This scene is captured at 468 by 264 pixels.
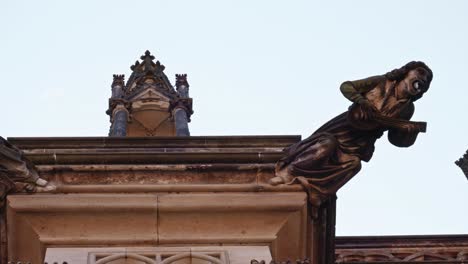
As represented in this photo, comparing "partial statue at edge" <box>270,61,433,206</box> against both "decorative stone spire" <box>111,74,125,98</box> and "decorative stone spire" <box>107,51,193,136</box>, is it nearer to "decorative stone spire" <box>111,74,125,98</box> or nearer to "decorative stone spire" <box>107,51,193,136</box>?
Result: "decorative stone spire" <box>107,51,193,136</box>

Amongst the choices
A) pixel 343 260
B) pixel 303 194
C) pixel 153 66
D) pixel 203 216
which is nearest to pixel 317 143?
pixel 303 194

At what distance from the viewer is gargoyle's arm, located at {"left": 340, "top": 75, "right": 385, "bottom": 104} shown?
11.3 metres

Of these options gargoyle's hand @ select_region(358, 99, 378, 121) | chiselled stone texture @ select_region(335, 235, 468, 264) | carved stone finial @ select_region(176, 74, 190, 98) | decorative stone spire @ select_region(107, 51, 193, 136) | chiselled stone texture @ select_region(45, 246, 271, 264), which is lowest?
chiselled stone texture @ select_region(45, 246, 271, 264)

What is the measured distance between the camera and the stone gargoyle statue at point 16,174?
11016 millimetres

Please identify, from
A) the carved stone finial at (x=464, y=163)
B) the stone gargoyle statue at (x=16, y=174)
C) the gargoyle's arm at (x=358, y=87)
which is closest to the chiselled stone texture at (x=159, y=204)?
the stone gargoyle statue at (x=16, y=174)

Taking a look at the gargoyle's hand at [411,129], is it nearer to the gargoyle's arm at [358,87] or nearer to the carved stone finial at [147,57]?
the gargoyle's arm at [358,87]

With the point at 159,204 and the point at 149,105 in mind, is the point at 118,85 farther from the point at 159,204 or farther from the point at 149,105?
the point at 159,204

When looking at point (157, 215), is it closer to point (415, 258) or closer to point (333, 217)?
point (333, 217)

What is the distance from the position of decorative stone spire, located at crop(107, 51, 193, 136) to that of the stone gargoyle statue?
9.83 meters

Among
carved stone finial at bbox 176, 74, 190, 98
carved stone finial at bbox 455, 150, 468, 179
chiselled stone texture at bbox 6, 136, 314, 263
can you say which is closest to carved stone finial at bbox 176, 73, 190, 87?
carved stone finial at bbox 176, 74, 190, 98

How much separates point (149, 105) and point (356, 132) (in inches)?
474

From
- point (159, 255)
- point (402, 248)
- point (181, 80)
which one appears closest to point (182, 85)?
point (181, 80)

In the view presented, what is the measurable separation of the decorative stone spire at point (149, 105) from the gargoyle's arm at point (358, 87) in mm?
9904

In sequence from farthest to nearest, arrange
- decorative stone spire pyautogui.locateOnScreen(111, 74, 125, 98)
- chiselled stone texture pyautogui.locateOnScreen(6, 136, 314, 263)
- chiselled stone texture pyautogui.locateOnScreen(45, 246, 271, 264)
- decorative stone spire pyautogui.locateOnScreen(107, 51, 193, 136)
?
1. decorative stone spire pyautogui.locateOnScreen(111, 74, 125, 98)
2. decorative stone spire pyautogui.locateOnScreen(107, 51, 193, 136)
3. chiselled stone texture pyautogui.locateOnScreen(6, 136, 314, 263)
4. chiselled stone texture pyautogui.locateOnScreen(45, 246, 271, 264)
